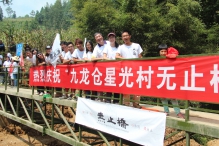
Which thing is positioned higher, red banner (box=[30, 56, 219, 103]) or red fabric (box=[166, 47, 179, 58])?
red fabric (box=[166, 47, 179, 58])

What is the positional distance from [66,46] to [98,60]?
2195 millimetres

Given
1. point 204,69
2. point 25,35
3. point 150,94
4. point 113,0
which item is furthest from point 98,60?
point 25,35

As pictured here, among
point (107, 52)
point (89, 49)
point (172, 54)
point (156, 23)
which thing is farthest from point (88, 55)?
point (156, 23)

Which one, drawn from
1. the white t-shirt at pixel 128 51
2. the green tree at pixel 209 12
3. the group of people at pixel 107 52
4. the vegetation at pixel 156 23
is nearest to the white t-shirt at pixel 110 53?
the group of people at pixel 107 52

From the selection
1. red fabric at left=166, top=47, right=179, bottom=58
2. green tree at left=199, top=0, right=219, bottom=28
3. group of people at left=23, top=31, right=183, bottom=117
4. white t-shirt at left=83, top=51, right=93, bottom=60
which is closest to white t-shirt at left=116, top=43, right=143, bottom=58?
group of people at left=23, top=31, right=183, bottom=117

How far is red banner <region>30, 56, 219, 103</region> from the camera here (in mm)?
2947

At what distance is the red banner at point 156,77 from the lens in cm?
295

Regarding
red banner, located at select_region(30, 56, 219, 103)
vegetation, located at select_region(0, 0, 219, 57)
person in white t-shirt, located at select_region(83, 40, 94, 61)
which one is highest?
vegetation, located at select_region(0, 0, 219, 57)

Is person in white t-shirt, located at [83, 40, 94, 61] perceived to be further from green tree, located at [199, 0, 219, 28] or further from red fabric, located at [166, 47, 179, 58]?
green tree, located at [199, 0, 219, 28]

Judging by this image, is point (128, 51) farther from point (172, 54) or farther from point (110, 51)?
point (172, 54)

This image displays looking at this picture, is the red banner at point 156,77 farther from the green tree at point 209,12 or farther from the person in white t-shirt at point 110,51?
the green tree at point 209,12

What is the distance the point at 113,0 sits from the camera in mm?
20328

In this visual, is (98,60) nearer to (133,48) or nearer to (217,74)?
(133,48)

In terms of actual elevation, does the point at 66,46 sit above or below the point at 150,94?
above
